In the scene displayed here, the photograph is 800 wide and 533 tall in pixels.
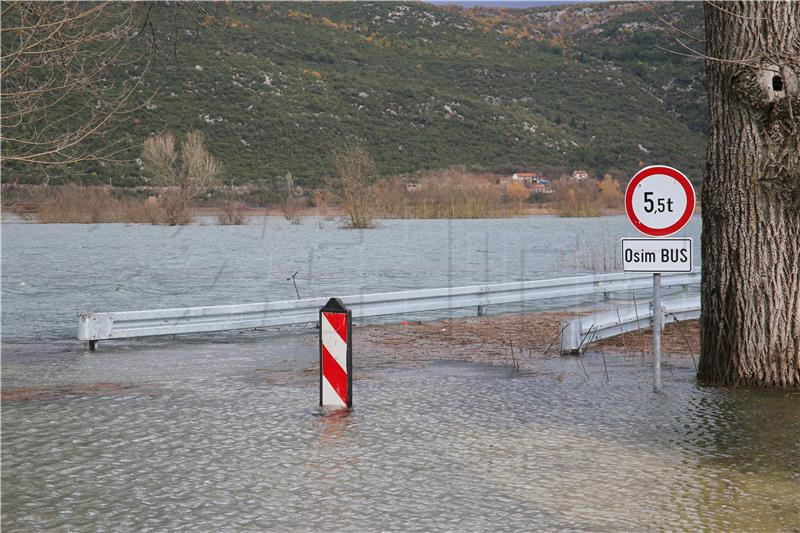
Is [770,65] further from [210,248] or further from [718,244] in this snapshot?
[210,248]

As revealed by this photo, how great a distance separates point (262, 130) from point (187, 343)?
83.5m

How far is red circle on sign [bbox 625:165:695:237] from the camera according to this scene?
404 inches

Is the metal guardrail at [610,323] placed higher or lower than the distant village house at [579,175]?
lower

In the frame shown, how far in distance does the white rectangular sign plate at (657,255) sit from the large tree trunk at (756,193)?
64 centimetres

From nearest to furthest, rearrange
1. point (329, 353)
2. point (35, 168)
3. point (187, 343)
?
point (329, 353)
point (35, 168)
point (187, 343)

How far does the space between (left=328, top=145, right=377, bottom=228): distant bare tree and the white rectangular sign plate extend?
48.5 metres

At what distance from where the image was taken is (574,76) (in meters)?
125

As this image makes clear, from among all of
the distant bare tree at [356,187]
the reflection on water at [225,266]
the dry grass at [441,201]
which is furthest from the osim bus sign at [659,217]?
the dry grass at [441,201]

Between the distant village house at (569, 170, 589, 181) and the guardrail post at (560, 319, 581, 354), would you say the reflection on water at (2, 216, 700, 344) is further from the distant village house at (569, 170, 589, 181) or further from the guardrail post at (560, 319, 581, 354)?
the distant village house at (569, 170, 589, 181)

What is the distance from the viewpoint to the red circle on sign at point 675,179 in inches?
404

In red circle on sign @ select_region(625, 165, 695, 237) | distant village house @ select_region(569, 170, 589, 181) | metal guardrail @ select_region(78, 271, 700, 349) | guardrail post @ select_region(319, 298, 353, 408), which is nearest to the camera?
guardrail post @ select_region(319, 298, 353, 408)

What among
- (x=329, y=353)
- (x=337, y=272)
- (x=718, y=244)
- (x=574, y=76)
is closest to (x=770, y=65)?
(x=718, y=244)

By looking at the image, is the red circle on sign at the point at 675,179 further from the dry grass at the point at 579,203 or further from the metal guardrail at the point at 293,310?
the dry grass at the point at 579,203

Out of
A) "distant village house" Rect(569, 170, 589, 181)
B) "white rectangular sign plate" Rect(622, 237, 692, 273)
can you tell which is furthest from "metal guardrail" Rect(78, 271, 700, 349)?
"distant village house" Rect(569, 170, 589, 181)
